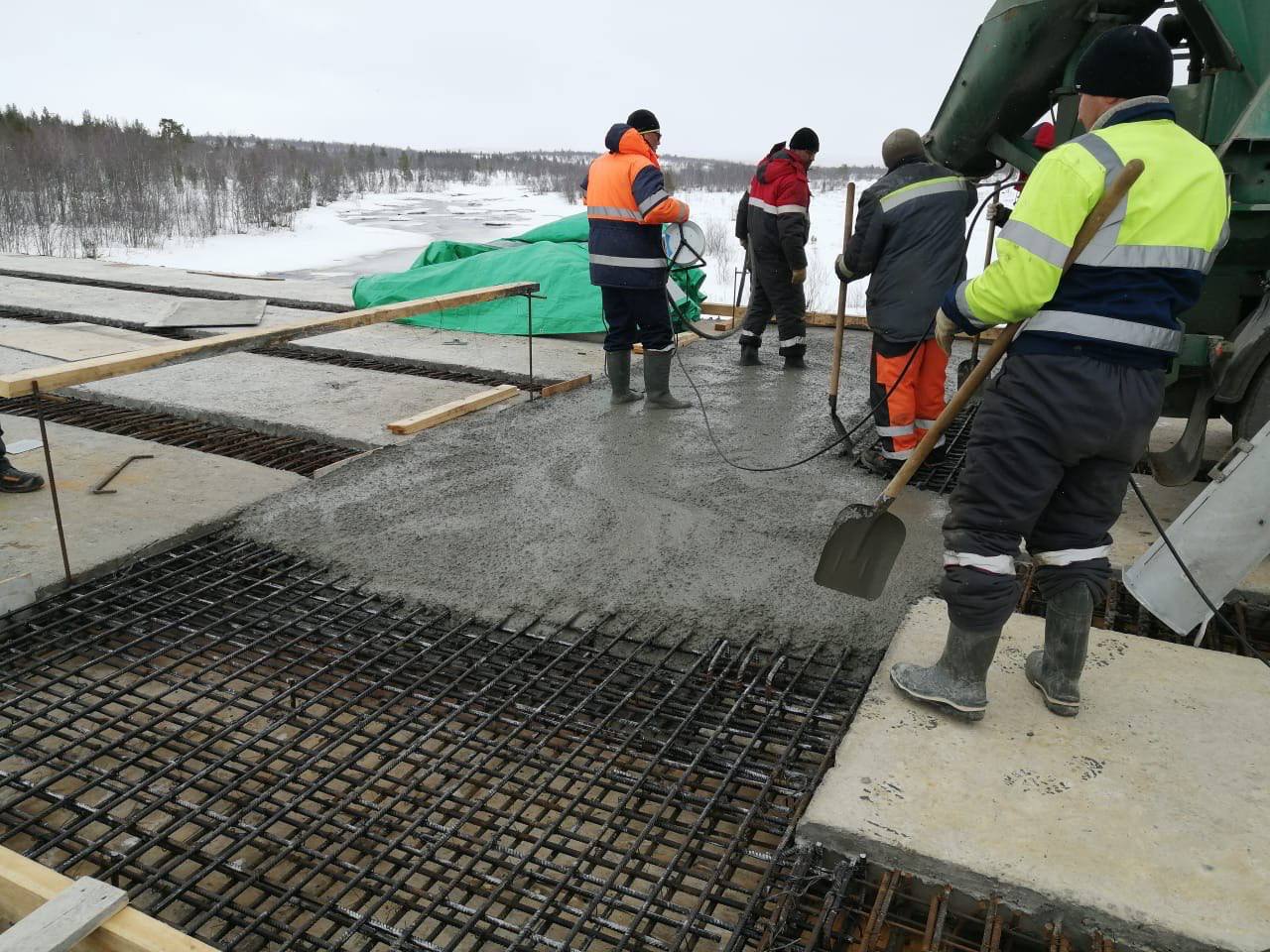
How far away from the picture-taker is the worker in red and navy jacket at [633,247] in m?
5.05

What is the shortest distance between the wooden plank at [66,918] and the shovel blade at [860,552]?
190 centimetres

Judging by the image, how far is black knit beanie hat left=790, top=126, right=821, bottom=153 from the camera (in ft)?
19.5

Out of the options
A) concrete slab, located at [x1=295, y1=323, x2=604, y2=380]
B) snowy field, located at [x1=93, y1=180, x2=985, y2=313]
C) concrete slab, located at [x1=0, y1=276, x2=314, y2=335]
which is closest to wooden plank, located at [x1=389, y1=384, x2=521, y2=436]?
concrete slab, located at [x1=295, y1=323, x2=604, y2=380]

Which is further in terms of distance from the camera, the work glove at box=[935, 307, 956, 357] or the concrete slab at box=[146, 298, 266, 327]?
the concrete slab at box=[146, 298, 266, 327]

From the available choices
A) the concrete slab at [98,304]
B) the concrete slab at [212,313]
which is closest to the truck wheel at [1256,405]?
the concrete slab at [98,304]

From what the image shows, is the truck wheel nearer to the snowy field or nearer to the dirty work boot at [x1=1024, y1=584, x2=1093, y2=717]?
the dirty work boot at [x1=1024, y1=584, x2=1093, y2=717]

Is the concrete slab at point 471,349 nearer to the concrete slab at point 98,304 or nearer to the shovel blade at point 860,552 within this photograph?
the concrete slab at point 98,304

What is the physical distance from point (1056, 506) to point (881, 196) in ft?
8.24

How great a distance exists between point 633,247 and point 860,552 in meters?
3.01

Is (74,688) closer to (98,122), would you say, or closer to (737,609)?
(737,609)

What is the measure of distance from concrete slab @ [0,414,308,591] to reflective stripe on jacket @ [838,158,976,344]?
2904mm

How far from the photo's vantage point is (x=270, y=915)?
1853mm

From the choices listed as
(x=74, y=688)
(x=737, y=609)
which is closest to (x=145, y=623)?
(x=74, y=688)

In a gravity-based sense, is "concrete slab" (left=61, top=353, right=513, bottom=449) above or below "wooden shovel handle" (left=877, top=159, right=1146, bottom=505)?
below
